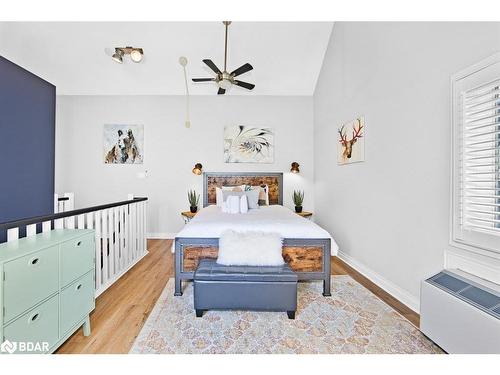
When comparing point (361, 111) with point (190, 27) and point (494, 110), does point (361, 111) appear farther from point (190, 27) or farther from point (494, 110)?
point (190, 27)

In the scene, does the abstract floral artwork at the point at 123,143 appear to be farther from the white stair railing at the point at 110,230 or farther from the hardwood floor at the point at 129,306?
the hardwood floor at the point at 129,306

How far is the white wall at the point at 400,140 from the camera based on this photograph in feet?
6.42

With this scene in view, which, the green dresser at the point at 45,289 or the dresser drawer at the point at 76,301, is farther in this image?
the dresser drawer at the point at 76,301

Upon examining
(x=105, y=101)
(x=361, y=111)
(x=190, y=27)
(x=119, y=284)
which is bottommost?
(x=119, y=284)

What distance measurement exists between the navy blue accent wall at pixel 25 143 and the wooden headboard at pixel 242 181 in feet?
8.28

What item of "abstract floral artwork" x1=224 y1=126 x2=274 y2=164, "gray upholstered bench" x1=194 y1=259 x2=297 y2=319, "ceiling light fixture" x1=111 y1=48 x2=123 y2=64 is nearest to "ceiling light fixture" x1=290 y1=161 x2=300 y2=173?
"abstract floral artwork" x1=224 y1=126 x2=274 y2=164

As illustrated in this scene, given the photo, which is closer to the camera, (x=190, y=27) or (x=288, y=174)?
(x=190, y=27)

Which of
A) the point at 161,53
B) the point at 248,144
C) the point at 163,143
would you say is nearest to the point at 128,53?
the point at 161,53

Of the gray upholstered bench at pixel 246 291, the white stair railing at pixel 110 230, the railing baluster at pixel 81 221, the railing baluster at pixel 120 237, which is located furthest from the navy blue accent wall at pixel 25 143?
the gray upholstered bench at pixel 246 291

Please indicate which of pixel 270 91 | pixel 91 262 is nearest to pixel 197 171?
pixel 270 91

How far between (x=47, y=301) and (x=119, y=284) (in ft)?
4.58

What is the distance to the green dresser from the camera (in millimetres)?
1267

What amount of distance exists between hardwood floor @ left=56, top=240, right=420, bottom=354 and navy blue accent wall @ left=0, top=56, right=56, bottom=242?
1.20 metres

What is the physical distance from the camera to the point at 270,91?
5051 millimetres
